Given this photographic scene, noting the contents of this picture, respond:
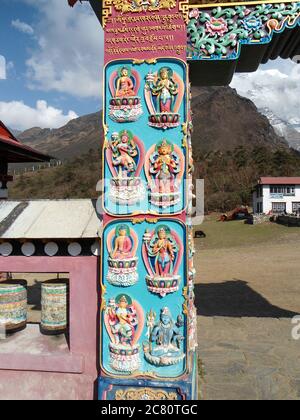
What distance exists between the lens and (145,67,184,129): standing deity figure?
4715 millimetres

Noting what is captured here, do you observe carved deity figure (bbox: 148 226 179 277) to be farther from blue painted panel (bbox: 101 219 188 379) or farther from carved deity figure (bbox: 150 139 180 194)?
carved deity figure (bbox: 150 139 180 194)

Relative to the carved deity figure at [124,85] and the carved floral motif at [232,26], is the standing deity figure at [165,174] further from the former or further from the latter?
the carved floral motif at [232,26]

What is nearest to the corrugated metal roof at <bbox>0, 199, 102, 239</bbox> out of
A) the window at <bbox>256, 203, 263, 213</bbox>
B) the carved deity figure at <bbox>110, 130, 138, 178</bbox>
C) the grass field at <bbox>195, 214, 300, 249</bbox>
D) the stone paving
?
the carved deity figure at <bbox>110, 130, 138, 178</bbox>

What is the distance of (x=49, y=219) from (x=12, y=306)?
4.61 ft

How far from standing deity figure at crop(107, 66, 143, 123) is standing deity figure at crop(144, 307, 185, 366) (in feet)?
7.97

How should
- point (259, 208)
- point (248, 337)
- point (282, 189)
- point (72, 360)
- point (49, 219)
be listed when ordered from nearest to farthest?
point (72, 360), point (49, 219), point (248, 337), point (282, 189), point (259, 208)

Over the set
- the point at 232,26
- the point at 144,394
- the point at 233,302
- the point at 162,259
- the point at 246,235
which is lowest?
the point at 233,302

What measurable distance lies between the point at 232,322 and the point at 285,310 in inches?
83.3

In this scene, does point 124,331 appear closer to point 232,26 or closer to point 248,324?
point 232,26

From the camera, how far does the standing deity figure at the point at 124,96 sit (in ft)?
15.7

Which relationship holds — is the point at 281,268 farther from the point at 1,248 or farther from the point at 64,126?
the point at 64,126

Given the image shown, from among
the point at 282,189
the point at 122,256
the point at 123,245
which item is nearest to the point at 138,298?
the point at 122,256

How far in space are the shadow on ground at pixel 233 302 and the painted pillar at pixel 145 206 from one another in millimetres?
5762

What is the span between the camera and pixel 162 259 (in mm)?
4656
